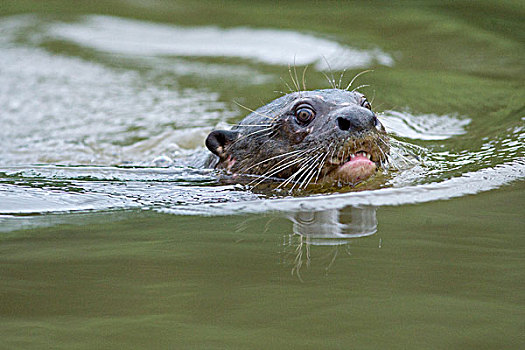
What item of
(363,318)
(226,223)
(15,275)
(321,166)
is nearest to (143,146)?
(321,166)

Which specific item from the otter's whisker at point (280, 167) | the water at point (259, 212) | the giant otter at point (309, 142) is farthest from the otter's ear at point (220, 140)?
the otter's whisker at point (280, 167)

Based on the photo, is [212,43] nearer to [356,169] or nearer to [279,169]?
[279,169]

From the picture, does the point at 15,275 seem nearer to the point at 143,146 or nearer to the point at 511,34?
the point at 143,146

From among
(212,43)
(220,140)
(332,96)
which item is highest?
(212,43)

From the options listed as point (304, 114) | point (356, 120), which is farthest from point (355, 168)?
point (304, 114)

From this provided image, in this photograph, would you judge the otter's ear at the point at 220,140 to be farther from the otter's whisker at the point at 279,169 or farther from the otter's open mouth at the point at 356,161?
the otter's open mouth at the point at 356,161

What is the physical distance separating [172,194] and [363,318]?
2261 mm

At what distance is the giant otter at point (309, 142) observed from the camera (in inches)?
159

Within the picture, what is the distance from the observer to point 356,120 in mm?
3982

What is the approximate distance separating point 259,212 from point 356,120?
0.90 m

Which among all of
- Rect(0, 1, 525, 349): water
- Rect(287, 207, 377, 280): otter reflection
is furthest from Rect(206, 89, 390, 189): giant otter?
Rect(287, 207, 377, 280): otter reflection

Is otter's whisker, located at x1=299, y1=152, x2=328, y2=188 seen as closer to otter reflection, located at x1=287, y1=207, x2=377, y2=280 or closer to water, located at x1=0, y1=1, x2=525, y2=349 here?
water, located at x1=0, y1=1, x2=525, y2=349

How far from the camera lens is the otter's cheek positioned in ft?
13.4

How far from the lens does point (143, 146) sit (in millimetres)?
6816
